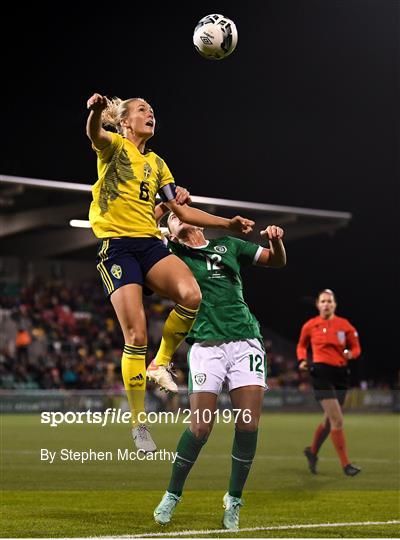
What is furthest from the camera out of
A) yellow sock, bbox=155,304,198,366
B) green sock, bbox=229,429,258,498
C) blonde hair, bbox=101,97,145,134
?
green sock, bbox=229,429,258,498

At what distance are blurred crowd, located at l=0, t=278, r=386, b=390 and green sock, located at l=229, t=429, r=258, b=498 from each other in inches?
620

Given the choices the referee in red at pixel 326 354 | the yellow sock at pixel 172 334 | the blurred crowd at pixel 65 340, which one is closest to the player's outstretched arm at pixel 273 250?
the yellow sock at pixel 172 334

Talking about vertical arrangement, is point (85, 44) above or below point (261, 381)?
above

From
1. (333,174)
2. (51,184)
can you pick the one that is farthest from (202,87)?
(333,174)

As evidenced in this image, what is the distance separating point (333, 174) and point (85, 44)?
56.1 ft

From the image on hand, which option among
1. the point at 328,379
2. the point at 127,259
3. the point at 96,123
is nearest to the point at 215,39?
the point at 96,123

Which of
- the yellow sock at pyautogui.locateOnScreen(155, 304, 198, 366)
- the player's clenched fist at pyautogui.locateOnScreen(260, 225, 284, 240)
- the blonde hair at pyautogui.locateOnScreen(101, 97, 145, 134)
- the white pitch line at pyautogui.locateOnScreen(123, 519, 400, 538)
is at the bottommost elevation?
the white pitch line at pyautogui.locateOnScreen(123, 519, 400, 538)

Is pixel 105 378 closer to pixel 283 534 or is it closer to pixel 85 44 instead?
pixel 85 44

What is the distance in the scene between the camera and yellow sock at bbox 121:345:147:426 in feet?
18.0

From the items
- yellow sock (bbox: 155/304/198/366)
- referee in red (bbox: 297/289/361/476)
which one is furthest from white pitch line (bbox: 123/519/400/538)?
referee in red (bbox: 297/289/361/476)

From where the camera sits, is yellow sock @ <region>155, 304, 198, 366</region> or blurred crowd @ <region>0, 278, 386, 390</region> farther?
blurred crowd @ <region>0, 278, 386, 390</region>

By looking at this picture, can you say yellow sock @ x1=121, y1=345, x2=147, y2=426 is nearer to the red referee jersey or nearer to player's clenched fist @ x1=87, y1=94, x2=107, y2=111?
player's clenched fist @ x1=87, y1=94, x2=107, y2=111

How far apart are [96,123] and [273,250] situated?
1.68 m

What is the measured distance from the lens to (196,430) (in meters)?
6.43
